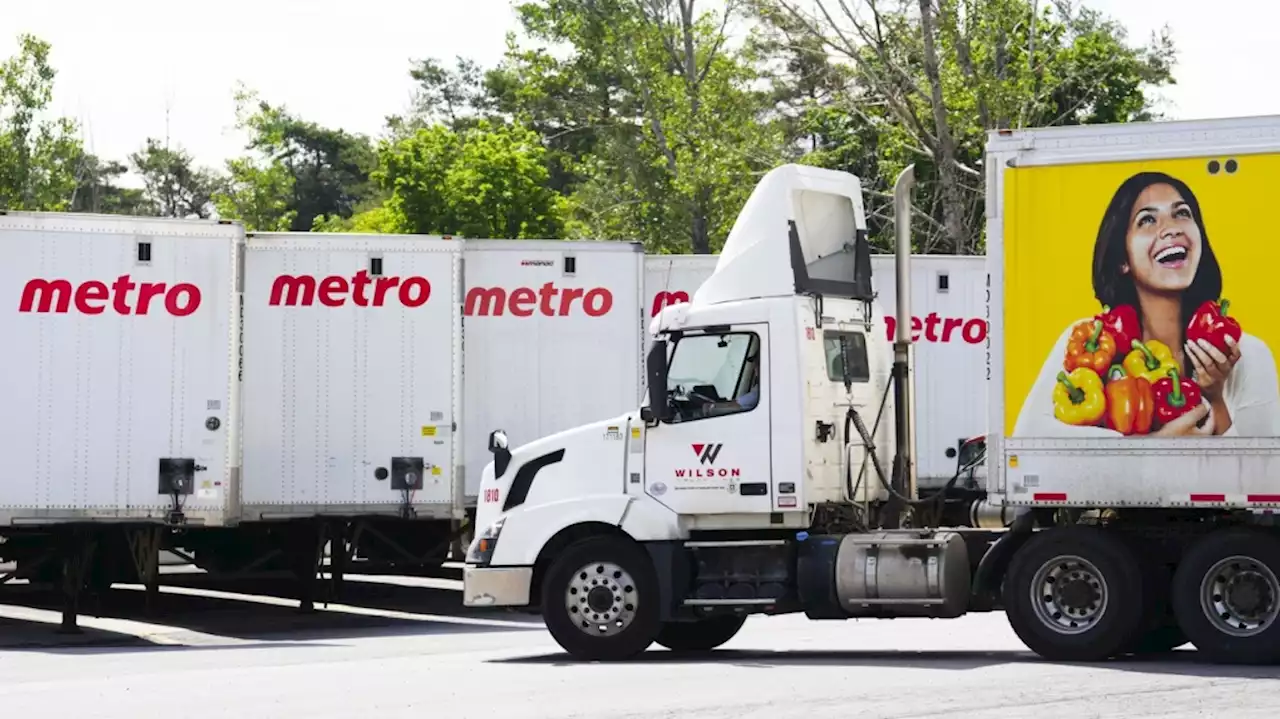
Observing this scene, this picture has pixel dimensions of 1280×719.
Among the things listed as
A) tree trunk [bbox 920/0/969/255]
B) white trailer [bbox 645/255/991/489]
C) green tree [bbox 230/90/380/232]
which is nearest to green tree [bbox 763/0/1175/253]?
tree trunk [bbox 920/0/969/255]

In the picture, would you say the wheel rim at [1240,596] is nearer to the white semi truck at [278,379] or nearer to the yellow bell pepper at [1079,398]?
the yellow bell pepper at [1079,398]

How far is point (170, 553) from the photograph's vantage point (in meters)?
21.9

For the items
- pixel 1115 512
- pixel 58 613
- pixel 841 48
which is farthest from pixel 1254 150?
pixel 841 48

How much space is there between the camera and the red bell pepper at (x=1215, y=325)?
1385cm

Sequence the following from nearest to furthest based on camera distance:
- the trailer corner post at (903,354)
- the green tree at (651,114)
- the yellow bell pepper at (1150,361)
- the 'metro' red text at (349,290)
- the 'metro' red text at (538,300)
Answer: the yellow bell pepper at (1150,361) → the trailer corner post at (903,354) → the 'metro' red text at (349,290) → the 'metro' red text at (538,300) → the green tree at (651,114)

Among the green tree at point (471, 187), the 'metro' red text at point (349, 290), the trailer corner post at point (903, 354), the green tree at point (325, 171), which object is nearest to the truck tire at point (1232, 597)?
the trailer corner post at point (903, 354)

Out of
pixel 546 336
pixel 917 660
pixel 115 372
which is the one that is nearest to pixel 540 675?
pixel 917 660

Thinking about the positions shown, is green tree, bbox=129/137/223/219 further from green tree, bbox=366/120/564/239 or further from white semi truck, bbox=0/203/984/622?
white semi truck, bbox=0/203/984/622

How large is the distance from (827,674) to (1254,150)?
472 centimetres

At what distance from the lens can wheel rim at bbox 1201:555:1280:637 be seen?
1348cm

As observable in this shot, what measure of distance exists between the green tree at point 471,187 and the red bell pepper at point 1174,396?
38.6 meters

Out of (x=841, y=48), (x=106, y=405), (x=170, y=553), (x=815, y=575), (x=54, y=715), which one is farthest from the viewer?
(x=841, y=48)

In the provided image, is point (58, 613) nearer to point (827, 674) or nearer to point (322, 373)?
point (322, 373)

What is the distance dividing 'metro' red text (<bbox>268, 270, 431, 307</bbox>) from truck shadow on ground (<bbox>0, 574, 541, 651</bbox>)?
9.89 feet
